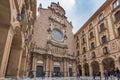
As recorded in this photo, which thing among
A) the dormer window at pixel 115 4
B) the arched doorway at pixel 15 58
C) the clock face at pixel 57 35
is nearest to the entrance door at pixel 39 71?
the clock face at pixel 57 35

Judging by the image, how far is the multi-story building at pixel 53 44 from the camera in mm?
25422

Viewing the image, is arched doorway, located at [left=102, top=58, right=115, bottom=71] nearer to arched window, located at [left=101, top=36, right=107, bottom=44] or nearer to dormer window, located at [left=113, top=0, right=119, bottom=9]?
arched window, located at [left=101, top=36, right=107, bottom=44]

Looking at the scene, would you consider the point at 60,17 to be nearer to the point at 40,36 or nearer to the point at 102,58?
the point at 40,36

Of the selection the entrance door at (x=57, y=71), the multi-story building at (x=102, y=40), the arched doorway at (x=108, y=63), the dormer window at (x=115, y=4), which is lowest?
the entrance door at (x=57, y=71)

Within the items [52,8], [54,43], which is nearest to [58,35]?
[54,43]

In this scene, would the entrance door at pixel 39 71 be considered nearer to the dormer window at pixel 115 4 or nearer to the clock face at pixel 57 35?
the clock face at pixel 57 35

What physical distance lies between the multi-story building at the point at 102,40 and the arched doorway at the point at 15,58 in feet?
52.6

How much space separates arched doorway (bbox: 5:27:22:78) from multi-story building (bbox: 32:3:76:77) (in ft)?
47.1

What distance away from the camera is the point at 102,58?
21.5m

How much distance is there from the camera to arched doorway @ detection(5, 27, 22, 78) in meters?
9.37

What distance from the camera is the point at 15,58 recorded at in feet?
31.5

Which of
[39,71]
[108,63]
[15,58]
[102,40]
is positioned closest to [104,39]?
[102,40]

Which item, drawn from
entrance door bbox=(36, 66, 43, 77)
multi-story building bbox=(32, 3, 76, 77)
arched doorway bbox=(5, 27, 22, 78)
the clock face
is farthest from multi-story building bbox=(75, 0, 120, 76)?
arched doorway bbox=(5, 27, 22, 78)

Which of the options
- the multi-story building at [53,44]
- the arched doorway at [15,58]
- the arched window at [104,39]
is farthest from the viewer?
the multi-story building at [53,44]
